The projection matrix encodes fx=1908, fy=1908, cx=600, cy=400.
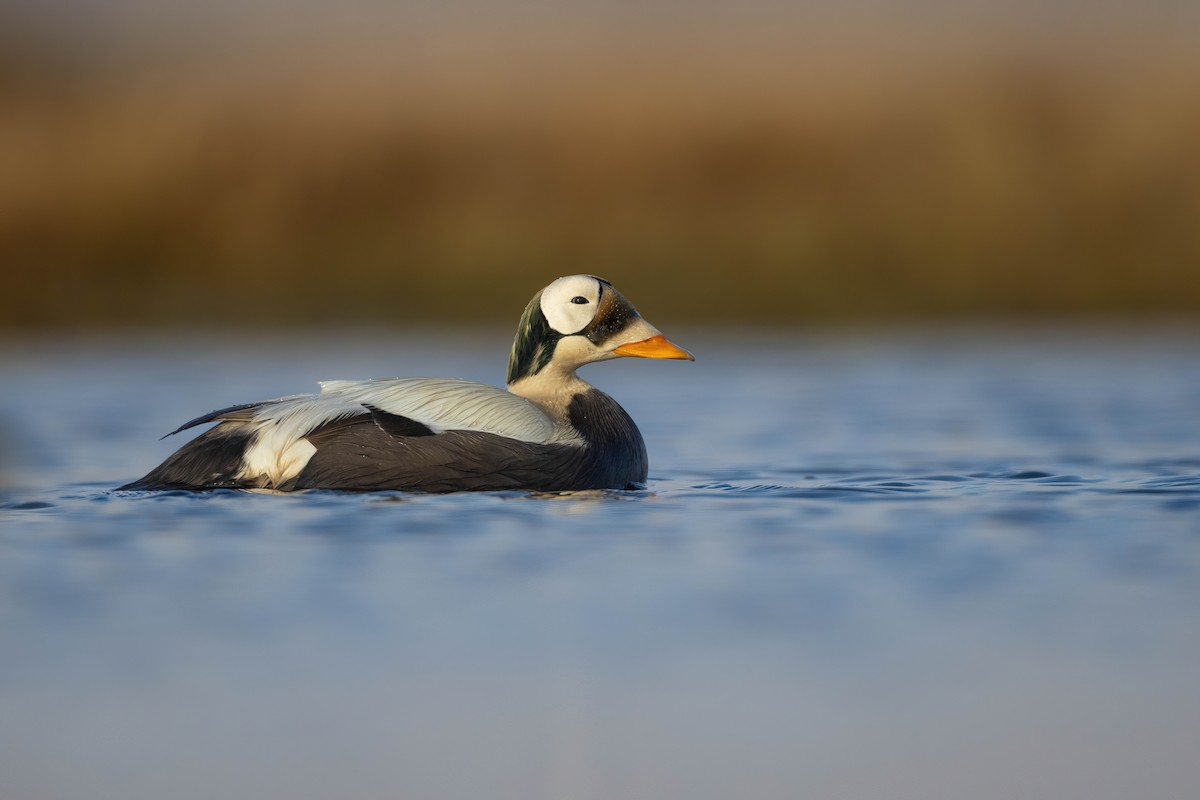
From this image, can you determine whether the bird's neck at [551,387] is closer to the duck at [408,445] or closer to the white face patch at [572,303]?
the duck at [408,445]

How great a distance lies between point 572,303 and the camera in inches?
324

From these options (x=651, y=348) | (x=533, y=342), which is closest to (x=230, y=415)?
(x=533, y=342)

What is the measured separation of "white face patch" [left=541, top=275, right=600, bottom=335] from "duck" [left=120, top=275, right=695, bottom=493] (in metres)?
0.37

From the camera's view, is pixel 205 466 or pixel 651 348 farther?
pixel 651 348

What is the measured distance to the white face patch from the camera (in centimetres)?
822

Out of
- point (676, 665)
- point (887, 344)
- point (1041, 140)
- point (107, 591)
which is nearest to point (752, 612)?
point (676, 665)

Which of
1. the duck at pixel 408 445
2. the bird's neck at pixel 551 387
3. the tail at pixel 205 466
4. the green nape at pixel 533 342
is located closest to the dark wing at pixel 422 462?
the duck at pixel 408 445

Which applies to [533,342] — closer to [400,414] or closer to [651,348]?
[651,348]

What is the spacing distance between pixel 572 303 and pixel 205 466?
171 centimetres

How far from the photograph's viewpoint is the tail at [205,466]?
7703 mm

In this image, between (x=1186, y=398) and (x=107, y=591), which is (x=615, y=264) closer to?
(x=1186, y=398)

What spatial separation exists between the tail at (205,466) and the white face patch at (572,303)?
1.41 m

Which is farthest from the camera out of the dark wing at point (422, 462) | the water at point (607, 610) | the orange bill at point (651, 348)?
the orange bill at point (651, 348)

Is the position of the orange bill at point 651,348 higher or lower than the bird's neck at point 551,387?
higher
